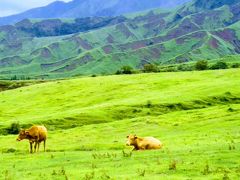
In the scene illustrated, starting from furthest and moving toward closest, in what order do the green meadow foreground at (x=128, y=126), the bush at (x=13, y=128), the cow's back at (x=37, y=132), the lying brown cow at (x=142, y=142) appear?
the bush at (x=13, y=128) → the cow's back at (x=37, y=132) → the lying brown cow at (x=142, y=142) → the green meadow foreground at (x=128, y=126)

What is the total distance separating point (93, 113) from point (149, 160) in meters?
47.9

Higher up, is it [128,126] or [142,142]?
[128,126]

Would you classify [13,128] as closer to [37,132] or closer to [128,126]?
[128,126]

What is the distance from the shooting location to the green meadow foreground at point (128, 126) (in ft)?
85.5

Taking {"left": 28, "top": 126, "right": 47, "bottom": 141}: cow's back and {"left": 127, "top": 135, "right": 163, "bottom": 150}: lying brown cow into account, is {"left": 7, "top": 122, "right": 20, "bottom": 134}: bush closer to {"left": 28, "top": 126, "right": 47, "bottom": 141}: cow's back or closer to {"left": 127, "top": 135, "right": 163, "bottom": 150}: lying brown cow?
{"left": 28, "top": 126, "right": 47, "bottom": 141}: cow's back

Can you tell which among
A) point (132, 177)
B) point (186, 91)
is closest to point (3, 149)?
point (132, 177)

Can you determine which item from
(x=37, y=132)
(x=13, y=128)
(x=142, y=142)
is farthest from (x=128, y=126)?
(x=142, y=142)

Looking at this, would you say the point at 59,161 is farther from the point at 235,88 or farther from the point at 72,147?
the point at 235,88

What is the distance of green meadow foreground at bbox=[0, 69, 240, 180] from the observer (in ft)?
85.5

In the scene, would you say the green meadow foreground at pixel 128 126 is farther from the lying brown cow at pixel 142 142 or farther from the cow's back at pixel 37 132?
the cow's back at pixel 37 132

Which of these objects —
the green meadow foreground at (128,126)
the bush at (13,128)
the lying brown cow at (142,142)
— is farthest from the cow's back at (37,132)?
the bush at (13,128)

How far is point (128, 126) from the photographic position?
62.2 meters

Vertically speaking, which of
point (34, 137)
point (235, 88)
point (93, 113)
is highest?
point (235, 88)

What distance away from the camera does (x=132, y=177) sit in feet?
76.4
